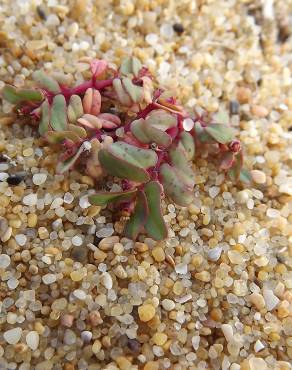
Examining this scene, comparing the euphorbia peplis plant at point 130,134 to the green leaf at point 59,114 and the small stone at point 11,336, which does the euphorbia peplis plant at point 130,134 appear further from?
the small stone at point 11,336

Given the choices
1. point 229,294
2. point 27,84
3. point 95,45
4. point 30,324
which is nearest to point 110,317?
point 30,324

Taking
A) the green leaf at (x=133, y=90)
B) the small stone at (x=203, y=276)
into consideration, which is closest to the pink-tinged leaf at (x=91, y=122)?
the green leaf at (x=133, y=90)

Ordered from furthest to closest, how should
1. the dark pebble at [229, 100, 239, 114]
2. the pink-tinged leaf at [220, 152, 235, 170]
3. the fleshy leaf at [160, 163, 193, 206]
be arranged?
the dark pebble at [229, 100, 239, 114] < the pink-tinged leaf at [220, 152, 235, 170] < the fleshy leaf at [160, 163, 193, 206]

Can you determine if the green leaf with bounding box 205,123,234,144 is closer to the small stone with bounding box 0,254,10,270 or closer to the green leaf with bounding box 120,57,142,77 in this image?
the green leaf with bounding box 120,57,142,77

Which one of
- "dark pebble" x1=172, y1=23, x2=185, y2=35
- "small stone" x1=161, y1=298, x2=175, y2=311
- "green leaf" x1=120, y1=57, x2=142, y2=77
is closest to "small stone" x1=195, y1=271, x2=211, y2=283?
"small stone" x1=161, y1=298, x2=175, y2=311

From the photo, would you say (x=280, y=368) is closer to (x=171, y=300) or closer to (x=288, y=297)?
(x=288, y=297)
